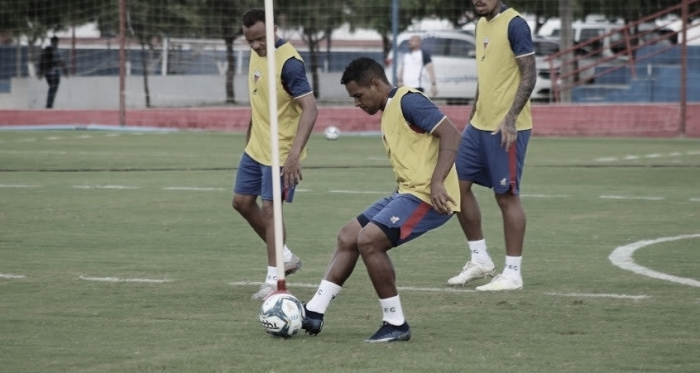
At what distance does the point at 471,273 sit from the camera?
955 cm

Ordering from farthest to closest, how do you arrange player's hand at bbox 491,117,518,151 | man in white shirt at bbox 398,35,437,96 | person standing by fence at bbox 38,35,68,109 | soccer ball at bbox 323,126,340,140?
person standing by fence at bbox 38,35,68,109 → man in white shirt at bbox 398,35,437,96 → soccer ball at bbox 323,126,340,140 → player's hand at bbox 491,117,518,151

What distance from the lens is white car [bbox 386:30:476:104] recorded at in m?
32.9

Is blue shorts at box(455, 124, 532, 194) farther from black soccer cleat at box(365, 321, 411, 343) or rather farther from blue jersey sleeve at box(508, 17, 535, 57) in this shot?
black soccer cleat at box(365, 321, 411, 343)

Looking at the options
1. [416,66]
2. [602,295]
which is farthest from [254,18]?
[416,66]

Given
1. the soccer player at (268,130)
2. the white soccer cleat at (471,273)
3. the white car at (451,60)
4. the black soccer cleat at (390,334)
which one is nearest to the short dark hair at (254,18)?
the soccer player at (268,130)

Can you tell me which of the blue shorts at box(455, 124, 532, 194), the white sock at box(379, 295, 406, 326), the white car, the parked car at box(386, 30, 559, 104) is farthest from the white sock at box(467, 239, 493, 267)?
the white car

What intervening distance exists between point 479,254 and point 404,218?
2299 mm

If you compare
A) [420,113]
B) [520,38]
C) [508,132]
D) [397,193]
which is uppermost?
[520,38]

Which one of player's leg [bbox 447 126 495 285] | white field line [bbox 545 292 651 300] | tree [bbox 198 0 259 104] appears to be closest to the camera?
A: white field line [bbox 545 292 651 300]

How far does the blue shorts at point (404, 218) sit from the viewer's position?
7496 mm

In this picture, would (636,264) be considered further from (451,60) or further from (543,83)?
(451,60)

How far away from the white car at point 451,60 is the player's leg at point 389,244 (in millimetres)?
24403

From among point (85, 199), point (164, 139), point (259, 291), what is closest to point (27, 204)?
point (85, 199)

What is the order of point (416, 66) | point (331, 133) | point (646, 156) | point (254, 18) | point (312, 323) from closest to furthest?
point (312, 323) → point (254, 18) → point (646, 156) → point (331, 133) → point (416, 66)
